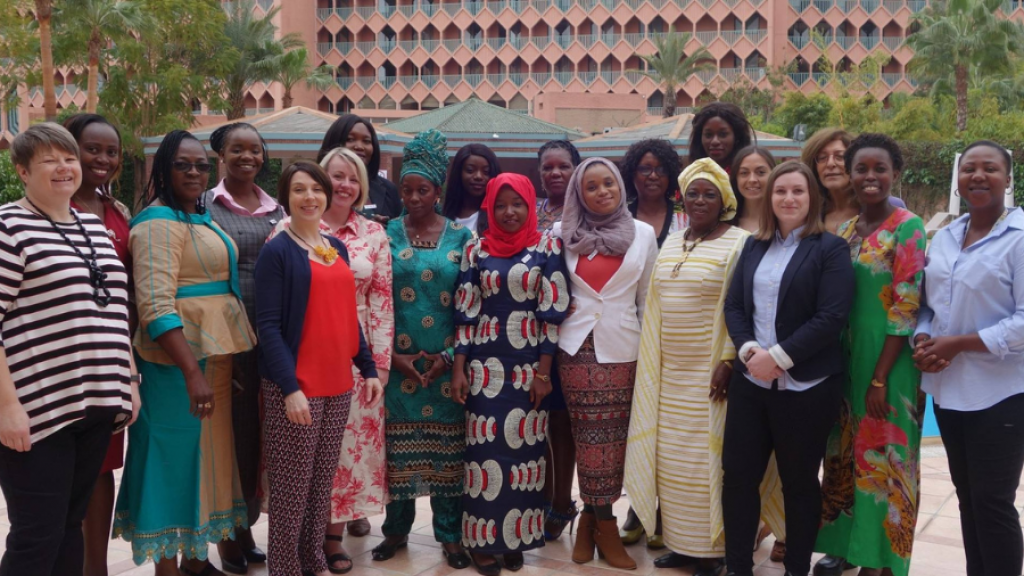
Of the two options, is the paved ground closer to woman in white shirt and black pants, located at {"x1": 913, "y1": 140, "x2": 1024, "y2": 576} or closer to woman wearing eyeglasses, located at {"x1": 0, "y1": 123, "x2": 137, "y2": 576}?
woman in white shirt and black pants, located at {"x1": 913, "y1": 140, "x2": 1024, "y2": 576}

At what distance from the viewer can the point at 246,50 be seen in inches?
1204

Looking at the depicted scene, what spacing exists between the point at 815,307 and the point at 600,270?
3.44ft

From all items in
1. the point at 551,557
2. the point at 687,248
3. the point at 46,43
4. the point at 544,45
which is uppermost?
the point at 544,45

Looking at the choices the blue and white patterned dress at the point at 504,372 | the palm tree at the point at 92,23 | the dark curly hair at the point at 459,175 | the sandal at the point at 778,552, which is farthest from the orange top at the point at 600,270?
the palm tree at the point at 92,23

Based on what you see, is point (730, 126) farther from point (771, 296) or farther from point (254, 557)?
point (254, 557)

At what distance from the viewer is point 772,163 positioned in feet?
15.2

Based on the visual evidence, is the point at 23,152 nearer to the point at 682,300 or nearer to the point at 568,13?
the point at 682,300

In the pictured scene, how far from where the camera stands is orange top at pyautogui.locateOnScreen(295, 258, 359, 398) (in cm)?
389

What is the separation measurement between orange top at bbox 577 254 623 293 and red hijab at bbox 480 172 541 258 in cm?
30

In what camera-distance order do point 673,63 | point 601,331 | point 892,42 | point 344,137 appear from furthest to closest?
point 892,42
point 673,63
point 344,137
point 601,331

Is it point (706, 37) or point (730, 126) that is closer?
point (730, 126)

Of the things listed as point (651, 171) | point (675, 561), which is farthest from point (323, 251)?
point (675, 561)

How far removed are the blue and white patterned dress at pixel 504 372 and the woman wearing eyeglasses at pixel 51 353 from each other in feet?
5.53

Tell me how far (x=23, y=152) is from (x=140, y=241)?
0.70 meters
